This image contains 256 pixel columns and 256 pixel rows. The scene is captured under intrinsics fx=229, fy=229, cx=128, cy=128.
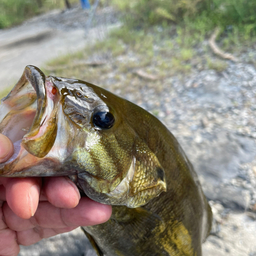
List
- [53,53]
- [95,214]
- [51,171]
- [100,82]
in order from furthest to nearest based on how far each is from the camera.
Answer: [53,53]
[100,82]
[95,214]
[51,171]

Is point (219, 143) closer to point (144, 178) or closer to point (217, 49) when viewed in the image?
point (144, 178)

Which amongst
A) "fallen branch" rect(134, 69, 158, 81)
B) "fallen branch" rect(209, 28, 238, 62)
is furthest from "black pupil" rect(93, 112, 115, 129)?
"fallen branch" rect(209, 28, 238, 62)

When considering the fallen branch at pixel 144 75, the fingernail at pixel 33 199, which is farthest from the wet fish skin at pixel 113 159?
the fallen branch at pixel 144 75

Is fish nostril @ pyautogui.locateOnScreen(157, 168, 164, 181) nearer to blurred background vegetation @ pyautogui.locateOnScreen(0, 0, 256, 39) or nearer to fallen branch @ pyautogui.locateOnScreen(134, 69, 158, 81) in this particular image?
fallen branch @ pyautogui.locateOnScreen(134, 69, 158, 81)

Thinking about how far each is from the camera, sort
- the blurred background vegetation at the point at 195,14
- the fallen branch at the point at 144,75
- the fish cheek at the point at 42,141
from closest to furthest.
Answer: the fish cheek at the point at 42,141, the fallen branch at the point at 144,75, the blurred background vegetation at the point at 195,14

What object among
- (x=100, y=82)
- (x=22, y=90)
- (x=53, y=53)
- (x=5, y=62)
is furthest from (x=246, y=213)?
(x=5, y=62)

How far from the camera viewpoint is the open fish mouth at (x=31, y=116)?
60 cm

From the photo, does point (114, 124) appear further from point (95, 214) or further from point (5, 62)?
point (5, 62)

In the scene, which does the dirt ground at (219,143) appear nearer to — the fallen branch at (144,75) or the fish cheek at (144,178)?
the fallen branch at (144,75)

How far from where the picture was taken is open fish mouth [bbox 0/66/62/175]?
0.60 m

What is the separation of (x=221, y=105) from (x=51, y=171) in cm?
259

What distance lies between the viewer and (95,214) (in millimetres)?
833

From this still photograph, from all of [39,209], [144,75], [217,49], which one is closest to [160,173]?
[39,209]

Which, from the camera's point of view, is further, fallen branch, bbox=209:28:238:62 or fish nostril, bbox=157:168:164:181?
fallen branch, bbox=209:28:238:62
